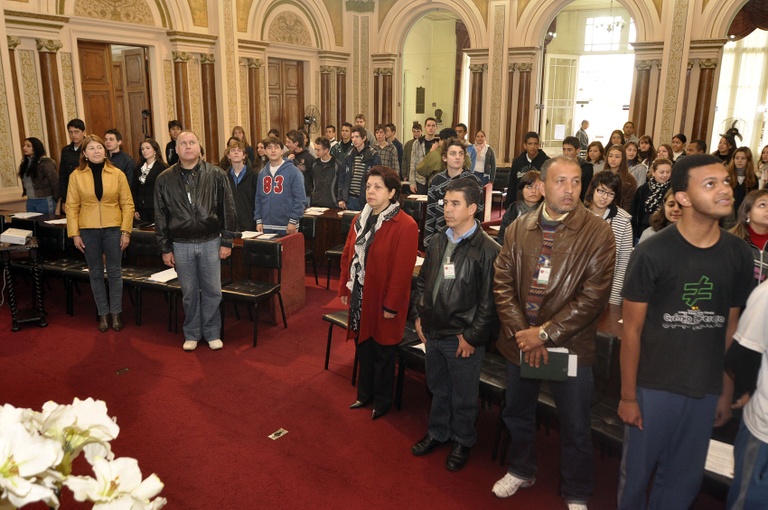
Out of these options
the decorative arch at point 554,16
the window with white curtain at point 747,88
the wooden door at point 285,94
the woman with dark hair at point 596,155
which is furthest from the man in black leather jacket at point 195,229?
the window with white curtain at point 747,88

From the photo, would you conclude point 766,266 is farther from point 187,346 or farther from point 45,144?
point 45,144

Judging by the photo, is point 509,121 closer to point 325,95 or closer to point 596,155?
point 325,95

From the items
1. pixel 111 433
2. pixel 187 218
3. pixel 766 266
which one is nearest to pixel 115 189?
pixel 187 218

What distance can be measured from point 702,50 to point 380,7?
6012 millimetres

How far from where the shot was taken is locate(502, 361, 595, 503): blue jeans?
2506mm

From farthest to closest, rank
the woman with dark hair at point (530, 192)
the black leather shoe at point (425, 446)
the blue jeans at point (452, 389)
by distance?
the woman with dark hair at point (530, 192) → the black leather shoe at point (425, 446) → the blue jeans at point (452, 389)

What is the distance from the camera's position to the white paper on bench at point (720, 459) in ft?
7.68

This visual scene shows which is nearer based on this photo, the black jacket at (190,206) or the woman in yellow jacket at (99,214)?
the black jacket at (190,206)

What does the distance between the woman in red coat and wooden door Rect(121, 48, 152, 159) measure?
638 centimetres

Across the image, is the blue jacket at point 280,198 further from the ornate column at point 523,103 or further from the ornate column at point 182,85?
the ornate column at point 523,103

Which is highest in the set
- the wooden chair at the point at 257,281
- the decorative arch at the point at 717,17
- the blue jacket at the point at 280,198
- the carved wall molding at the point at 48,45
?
the decorative arch at the point at 717,17

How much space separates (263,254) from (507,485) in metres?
2.84

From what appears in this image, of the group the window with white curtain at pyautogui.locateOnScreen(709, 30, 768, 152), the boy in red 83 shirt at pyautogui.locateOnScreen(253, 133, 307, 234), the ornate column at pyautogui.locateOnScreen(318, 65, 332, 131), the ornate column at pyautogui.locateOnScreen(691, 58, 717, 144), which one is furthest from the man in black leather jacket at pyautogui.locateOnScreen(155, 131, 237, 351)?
the window with white curtain at pyautogui.locateOnScreen(709, 30, 768, 152)

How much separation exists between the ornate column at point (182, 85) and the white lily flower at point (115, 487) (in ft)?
27.8
